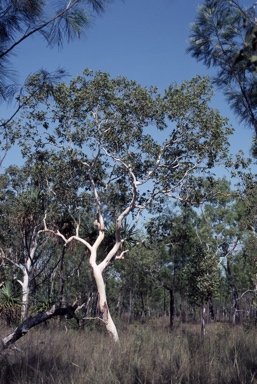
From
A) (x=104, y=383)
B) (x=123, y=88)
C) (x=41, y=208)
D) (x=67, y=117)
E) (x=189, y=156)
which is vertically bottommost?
(x=104, y=383)

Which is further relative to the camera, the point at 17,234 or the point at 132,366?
the point at 17,234

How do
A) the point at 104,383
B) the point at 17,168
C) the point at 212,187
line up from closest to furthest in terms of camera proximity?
the point at 104,383 < the point at 212,187 < the point at 17,168

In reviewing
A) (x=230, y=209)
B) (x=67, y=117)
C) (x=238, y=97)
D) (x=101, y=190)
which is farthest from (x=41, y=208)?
(x=238, y=97)

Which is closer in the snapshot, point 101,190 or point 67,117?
point 67,117

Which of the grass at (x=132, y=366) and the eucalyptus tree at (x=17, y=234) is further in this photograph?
the eucalyptus tree at (x=17, y=234)

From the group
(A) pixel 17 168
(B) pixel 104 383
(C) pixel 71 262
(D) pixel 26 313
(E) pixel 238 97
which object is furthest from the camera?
(C) pixel 71 262

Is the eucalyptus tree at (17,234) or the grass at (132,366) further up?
the eucalyptus tree at (17,234)

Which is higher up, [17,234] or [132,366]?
[17,234]

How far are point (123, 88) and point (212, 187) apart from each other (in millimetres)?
6122

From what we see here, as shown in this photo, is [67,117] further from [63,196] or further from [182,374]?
[182,374]

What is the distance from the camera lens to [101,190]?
21.4 meters

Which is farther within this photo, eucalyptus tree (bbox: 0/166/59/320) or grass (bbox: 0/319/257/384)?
eucalyptus tree (bbox: 0/166/59/320)

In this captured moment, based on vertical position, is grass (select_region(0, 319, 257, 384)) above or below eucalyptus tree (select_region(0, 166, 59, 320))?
below

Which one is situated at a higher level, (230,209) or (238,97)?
(230,209)
